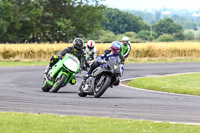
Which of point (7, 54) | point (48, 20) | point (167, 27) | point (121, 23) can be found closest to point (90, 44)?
point (7, 54)

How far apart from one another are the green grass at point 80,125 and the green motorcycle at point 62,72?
5524 millimetres

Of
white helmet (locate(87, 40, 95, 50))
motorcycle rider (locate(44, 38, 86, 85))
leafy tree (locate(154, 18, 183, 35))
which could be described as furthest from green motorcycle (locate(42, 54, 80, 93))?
leafy tree (locate(154, 18, 183, 35))

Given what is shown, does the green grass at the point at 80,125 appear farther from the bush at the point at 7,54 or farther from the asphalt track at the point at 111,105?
the bush at the point at 7,54

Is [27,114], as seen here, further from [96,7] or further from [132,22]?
[132,22]

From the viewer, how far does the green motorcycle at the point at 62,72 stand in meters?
16.1

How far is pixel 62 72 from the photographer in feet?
53.4

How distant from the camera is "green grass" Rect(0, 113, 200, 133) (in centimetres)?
909

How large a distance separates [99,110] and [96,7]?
65024mm

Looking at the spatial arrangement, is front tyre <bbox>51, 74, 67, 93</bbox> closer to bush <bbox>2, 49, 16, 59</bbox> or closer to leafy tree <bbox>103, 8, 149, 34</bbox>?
bush <bbox>2, 49, 16, 59</bbox>

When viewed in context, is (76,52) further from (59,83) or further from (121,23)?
(121,23)

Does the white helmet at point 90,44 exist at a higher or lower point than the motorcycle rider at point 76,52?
lower

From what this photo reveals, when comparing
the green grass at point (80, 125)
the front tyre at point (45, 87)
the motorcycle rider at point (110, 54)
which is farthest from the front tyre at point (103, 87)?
the green grass at point (80, 125)

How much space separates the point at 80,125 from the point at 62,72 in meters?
6.82

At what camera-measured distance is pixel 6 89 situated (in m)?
17.7
